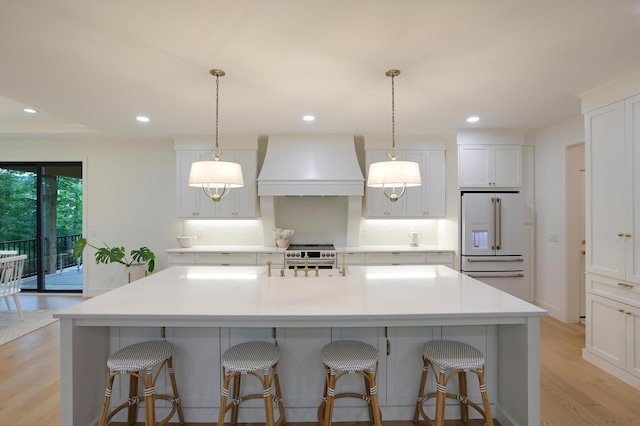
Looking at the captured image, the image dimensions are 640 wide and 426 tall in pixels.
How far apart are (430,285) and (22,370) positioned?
12.0 feet

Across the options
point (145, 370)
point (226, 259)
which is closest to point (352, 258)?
point (226, 259)

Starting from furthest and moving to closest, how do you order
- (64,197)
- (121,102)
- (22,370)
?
(64,197) < (121,102) < (22,370)

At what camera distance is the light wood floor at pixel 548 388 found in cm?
228

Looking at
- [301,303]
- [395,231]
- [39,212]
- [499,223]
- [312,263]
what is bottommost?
[312,263]

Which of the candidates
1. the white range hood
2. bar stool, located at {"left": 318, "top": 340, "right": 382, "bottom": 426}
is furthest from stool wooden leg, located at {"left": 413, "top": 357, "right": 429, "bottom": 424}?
the white range hood

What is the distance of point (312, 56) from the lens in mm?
2408

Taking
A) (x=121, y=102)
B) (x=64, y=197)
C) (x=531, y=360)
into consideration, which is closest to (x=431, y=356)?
(x=531, y=360)

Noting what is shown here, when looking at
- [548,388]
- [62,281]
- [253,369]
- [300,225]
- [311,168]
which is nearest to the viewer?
[253,369]

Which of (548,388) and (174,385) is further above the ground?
(174,385)

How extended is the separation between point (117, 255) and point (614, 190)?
5.88 meters

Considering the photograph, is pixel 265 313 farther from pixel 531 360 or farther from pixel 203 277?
pixel 531 360

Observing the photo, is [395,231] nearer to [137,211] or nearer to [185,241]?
[185,241]

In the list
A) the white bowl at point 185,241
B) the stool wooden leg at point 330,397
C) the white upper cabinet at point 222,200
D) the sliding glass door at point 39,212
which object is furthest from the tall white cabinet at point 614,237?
the sliding glass door at point 39,212

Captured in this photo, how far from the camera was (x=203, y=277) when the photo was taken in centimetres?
267
